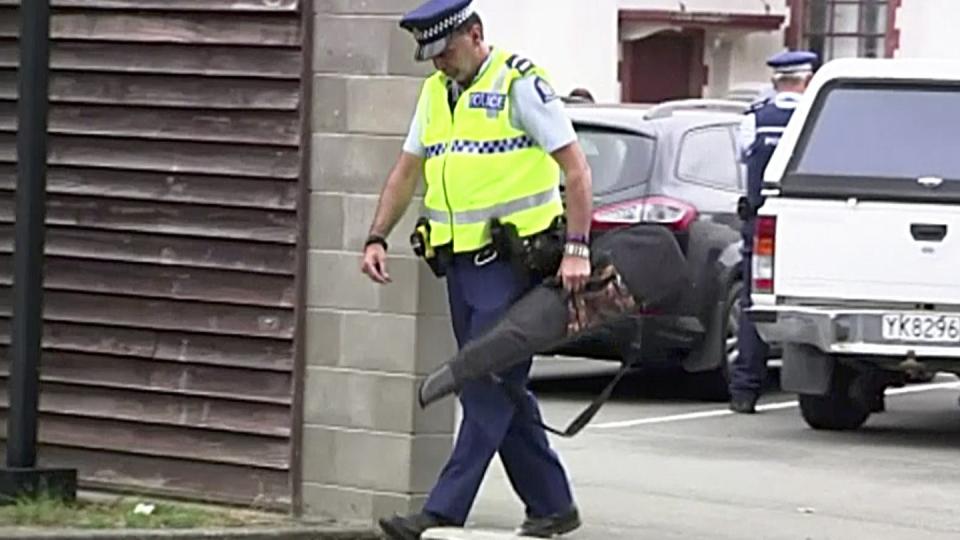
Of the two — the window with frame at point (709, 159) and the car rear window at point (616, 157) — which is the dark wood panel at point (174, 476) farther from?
the window with frame at point (709, 159)

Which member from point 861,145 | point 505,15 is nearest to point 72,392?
point 861,145

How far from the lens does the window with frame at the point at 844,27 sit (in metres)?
32.5

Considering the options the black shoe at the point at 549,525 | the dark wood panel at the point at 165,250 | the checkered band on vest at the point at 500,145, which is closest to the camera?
the checkered band on vest at the point at 500,145

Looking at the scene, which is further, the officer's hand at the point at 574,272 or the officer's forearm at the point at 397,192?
the officer's forearm at the point at 397,192

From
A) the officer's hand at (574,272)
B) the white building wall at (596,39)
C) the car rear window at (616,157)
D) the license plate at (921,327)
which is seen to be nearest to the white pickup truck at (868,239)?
the license plate at (921,327)

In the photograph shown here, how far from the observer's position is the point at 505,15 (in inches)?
1110

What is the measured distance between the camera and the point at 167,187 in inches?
365

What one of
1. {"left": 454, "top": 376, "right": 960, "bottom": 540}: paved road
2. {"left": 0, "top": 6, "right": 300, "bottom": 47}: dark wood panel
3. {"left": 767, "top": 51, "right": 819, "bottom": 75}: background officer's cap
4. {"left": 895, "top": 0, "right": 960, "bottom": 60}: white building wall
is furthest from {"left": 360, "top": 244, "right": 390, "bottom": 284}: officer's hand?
{"left": 895, "top": 0, "right": 960, "bottom": 60}: white building wall

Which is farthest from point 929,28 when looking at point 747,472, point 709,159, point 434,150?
point 434,150

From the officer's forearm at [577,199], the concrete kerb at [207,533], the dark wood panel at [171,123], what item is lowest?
the concrete kerb at [207,533]

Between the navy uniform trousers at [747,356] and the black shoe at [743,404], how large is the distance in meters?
0.02

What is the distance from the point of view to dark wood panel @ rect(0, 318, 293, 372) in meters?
9.04

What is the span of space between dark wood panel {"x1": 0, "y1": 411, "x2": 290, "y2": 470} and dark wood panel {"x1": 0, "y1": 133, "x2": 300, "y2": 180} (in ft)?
3.00

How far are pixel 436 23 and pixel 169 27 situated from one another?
4.89 feet
